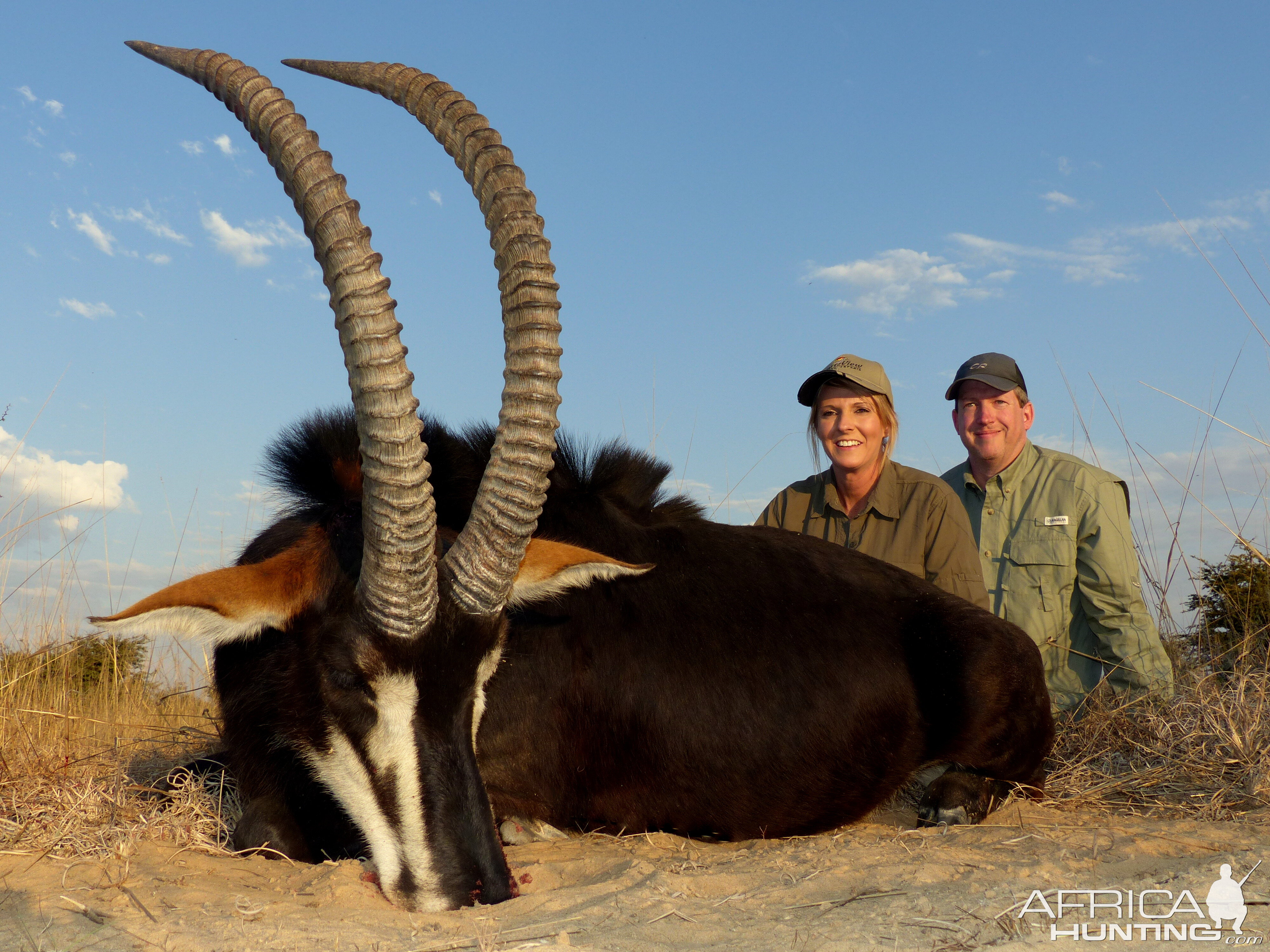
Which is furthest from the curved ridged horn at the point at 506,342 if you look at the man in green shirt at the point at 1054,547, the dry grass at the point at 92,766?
the man in green shirt at the point at 1054,547

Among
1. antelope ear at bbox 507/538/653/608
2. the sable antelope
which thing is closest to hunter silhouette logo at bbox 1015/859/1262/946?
the sable antelope

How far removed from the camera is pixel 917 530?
651 centimetres

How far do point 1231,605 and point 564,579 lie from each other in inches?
296

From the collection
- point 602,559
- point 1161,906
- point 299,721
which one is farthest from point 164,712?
point 1161,906

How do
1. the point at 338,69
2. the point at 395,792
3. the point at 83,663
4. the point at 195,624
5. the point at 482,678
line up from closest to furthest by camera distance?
the point at 395,792
the point at 195,624
the point at 482,678
the point at 338,69
the point at 83,663

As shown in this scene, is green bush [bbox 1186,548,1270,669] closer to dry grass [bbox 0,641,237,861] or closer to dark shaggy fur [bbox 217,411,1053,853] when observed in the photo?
dark shaggy fur [bbox 217,411,1053,853]

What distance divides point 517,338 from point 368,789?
1.64m

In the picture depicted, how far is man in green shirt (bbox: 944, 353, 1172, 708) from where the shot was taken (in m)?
7.42

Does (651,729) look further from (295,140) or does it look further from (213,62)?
(213,62)

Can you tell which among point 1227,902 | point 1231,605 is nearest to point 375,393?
point 1227,902

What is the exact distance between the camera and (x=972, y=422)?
26.7ft

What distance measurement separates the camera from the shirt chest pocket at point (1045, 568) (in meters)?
7.63

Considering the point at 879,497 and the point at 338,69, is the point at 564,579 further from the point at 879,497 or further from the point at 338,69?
the point at 879,497

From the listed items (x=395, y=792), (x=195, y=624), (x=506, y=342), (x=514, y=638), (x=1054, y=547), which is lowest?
(x=395, y=792)
